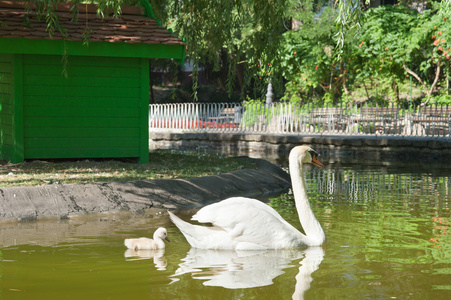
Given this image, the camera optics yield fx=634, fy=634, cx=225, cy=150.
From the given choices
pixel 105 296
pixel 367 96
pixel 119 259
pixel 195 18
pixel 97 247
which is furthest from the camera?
pixel 367 96

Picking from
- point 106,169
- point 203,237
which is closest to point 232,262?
point 203,237

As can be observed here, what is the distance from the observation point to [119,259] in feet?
21.0

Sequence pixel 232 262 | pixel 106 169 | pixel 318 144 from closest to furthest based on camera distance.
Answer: pixel 232 262 → pixel 106 169 → pixel 318 144

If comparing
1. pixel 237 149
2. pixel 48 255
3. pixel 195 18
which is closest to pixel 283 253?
pixel 48 255

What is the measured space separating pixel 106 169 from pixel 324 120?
45.6 feet

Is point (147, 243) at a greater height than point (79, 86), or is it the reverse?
point (79, 86)

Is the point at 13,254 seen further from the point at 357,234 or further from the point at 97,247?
the point at 357,234

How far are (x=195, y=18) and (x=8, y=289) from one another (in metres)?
6.10

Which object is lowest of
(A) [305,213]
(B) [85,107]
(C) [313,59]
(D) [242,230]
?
(D) [242,230]

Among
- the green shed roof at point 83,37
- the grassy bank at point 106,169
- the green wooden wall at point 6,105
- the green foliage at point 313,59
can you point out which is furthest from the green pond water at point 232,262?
the green foliage at point 313,59

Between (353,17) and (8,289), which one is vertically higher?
(353,17)

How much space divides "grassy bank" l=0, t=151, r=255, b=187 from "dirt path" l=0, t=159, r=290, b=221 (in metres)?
0.77

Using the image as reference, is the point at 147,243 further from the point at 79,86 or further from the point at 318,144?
the point at 318,144

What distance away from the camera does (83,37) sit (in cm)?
1216
